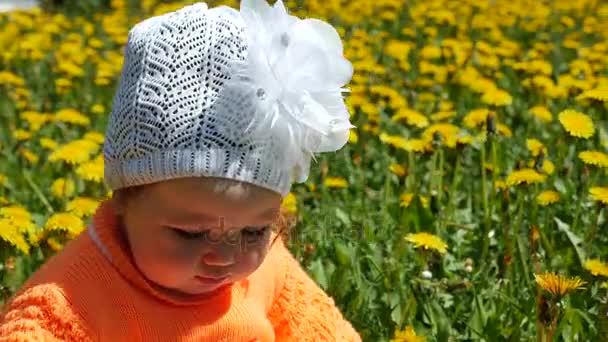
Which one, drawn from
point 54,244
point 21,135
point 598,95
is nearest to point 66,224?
point 54,244

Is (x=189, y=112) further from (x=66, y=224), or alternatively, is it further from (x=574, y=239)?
(x=574, y=239)

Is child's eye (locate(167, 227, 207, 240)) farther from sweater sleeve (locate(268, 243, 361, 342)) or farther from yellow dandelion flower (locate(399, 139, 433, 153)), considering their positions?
yellow dandelion flower (locate(399, 139, 433, 153))

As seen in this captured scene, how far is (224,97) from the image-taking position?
4.74 feet

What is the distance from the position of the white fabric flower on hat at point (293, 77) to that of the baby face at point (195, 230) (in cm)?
10

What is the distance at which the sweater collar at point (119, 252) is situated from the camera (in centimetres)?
156

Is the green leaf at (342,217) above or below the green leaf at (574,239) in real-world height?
below

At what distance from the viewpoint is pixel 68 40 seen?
4348mm

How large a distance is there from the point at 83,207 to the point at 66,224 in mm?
230

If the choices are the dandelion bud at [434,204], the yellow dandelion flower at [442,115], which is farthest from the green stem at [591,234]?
the yellow dandelion flower at [442,115]

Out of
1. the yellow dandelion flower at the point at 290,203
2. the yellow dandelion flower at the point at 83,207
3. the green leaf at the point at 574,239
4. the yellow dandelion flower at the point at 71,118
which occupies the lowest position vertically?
the yellow dandelion flower at the point at 71,118

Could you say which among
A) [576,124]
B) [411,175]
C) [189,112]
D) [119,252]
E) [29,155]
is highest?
[189,112]

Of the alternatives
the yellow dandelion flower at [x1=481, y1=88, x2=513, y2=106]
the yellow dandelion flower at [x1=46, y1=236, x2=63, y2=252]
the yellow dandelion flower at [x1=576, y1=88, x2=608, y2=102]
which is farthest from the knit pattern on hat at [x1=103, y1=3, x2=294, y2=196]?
the yellow dandelion flower at [x1=481, y1=88, x2=513, y2=106]

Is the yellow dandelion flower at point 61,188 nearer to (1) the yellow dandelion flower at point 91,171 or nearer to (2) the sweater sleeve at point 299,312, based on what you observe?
(1) the yellow dandelion flower at point 91,171

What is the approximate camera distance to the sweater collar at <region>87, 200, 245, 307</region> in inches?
61.6
